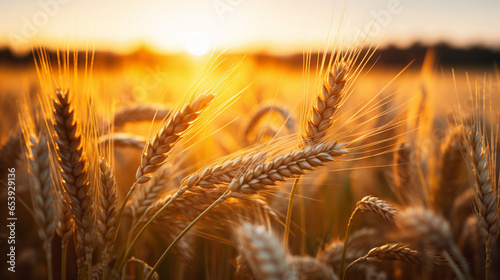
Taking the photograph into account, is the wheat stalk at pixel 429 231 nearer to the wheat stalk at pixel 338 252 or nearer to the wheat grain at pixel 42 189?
the wheat stalk at pixel 338 252

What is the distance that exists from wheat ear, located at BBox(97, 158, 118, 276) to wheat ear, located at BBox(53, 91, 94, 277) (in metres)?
0.04

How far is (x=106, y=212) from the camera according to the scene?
111cm

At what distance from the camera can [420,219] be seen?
2.99 ft

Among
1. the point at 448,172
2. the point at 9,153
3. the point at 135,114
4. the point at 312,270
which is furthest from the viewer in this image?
the point at 135,114

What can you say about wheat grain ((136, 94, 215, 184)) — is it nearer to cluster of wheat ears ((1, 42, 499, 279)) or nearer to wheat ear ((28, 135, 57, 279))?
cluster of wheat ears ((1, 42, 499, 279))

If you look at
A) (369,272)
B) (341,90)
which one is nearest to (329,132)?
(341,90)

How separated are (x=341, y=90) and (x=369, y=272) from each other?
1.01 metres

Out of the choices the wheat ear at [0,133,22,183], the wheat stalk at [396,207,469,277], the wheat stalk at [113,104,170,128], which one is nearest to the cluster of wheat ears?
the wheat stalk at [396,207,469,277]

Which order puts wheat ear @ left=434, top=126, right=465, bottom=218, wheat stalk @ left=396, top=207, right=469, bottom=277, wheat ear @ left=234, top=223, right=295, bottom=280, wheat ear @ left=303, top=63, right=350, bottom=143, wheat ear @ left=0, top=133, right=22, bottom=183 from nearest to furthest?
1. wheat ear @ left=234, top=223, right=295, bottom=280
2. wheat stalk @ left=396, top=207, right=469, bottom=277
3. wheat ear @ left=303, top=63, right=350, bottom=143
4. wheat ear @ left=0, top=133, right=22, bottom=183
5. wheat ear @ left=434, top=126, right=465, bottom=218

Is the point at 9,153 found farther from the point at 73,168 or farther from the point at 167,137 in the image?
the point at 167,137

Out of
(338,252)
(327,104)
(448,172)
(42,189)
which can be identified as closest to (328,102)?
(327,104)

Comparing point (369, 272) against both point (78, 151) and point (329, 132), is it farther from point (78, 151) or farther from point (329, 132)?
point (78, 151)

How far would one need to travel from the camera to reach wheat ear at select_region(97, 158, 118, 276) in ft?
3.61

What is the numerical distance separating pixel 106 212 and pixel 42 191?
0.31 meters
